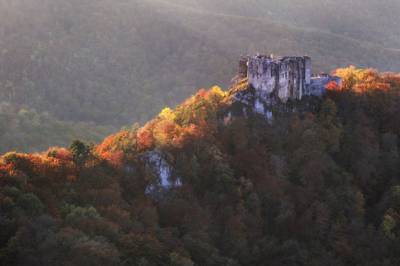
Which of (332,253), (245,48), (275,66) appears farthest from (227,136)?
(245,48)

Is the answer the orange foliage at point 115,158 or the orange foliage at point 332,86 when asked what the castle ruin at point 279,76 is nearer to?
the orange foliage at point 332,86

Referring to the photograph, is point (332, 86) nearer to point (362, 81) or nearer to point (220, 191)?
point (362, 81)

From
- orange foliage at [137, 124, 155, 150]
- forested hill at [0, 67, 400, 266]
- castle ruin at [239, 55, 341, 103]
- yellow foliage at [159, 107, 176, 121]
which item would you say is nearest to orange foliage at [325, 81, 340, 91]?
forested hill at [0, 67, 400, 266]

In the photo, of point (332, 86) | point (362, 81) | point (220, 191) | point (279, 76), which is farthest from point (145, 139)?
point (362, 81)

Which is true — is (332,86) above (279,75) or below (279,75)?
above

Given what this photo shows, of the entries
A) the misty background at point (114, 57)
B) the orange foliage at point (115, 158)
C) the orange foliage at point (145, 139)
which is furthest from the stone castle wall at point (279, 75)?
the misty background at point (114, 57)

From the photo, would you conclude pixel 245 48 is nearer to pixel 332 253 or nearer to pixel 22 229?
pixel 332 253
